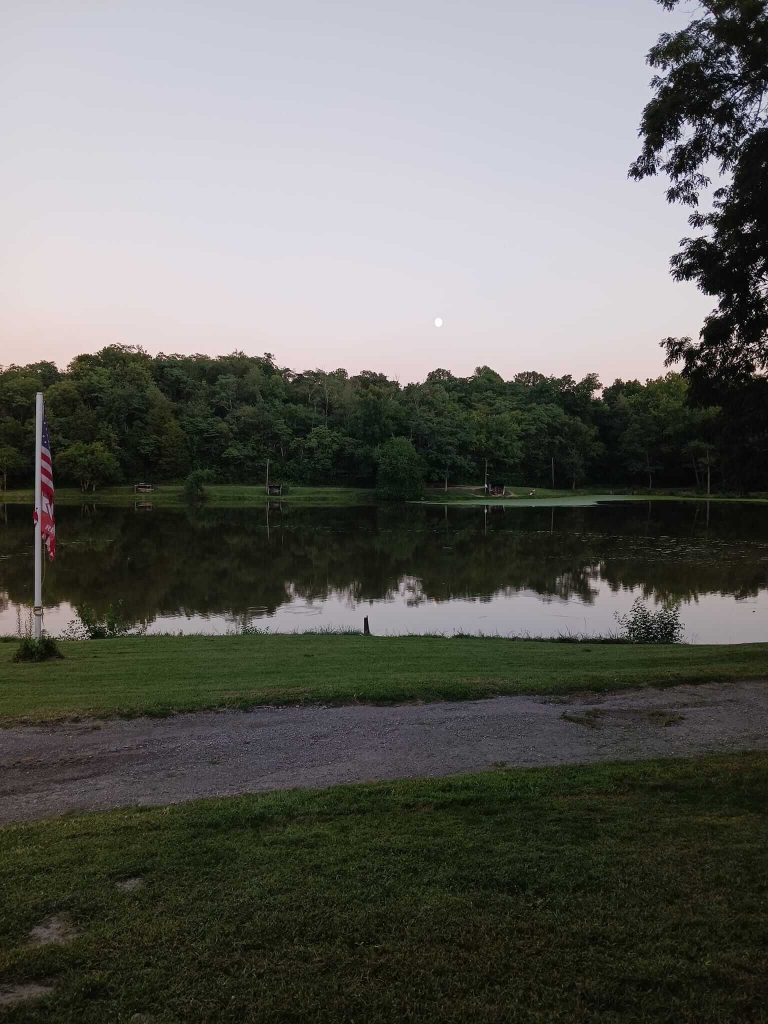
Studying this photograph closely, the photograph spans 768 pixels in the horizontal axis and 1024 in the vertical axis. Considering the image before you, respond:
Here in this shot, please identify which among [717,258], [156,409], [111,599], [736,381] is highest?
[156,409]

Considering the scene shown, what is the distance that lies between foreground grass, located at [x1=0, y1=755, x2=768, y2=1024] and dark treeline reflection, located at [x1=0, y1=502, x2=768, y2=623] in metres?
19.1

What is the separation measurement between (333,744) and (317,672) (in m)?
4.27

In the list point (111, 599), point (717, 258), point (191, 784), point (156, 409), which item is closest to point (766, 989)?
point (191, 784)

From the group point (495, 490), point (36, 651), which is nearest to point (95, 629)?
point (36, 651)

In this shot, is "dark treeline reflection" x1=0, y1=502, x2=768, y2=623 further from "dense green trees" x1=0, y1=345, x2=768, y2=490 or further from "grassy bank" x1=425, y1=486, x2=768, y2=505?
"dense green trees" x1=0, y1=345, x2=768, y2=490

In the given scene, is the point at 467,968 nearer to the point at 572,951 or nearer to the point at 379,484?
the point at 572,951

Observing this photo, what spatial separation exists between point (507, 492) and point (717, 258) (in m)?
91.6

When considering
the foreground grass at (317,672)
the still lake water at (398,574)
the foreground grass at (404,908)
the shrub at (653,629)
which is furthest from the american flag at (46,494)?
the shrub at (653,629)

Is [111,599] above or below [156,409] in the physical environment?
below

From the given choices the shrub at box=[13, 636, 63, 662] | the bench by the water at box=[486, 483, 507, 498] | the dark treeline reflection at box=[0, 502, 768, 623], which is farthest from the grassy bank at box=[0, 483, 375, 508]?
the shrub at box=[13, 636, 63, 662]

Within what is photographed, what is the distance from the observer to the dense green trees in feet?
324

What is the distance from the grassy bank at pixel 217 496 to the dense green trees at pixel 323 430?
2.92 meters

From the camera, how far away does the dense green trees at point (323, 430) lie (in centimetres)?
9875

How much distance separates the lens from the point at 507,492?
102m
